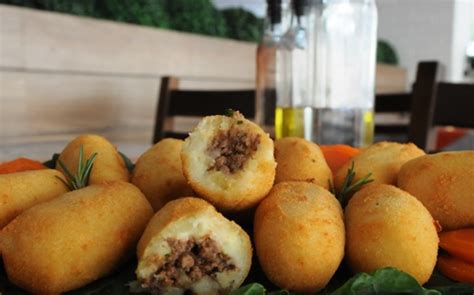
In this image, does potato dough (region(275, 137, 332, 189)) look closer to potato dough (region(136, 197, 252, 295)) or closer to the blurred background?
potato dough (region(136, 197, 252, 295))

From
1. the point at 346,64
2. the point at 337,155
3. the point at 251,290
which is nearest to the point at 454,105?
the point at 346,64

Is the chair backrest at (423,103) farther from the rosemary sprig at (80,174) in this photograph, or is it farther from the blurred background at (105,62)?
the rosemary sprig at (80,174)

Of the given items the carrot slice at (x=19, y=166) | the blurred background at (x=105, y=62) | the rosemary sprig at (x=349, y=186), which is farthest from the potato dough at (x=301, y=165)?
the blurred background at (x=105, y=62)

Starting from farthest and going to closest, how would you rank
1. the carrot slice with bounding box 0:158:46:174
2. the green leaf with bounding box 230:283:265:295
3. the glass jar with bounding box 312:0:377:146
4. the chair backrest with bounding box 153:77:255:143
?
the chair backrest with bounding box 153:77:255:143, the glass jar with bounding box 312:0:377:146, the carrot slice with bounding box 0:158:46:174, the green leaf with bounding box 230:283:265:295

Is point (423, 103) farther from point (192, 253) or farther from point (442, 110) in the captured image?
point (192, 253)

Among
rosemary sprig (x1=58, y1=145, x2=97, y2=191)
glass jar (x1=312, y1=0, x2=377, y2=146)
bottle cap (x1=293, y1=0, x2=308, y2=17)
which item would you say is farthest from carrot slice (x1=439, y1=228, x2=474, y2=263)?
bottle cap (x1=293, y1=0, x2=308, y2=17)
